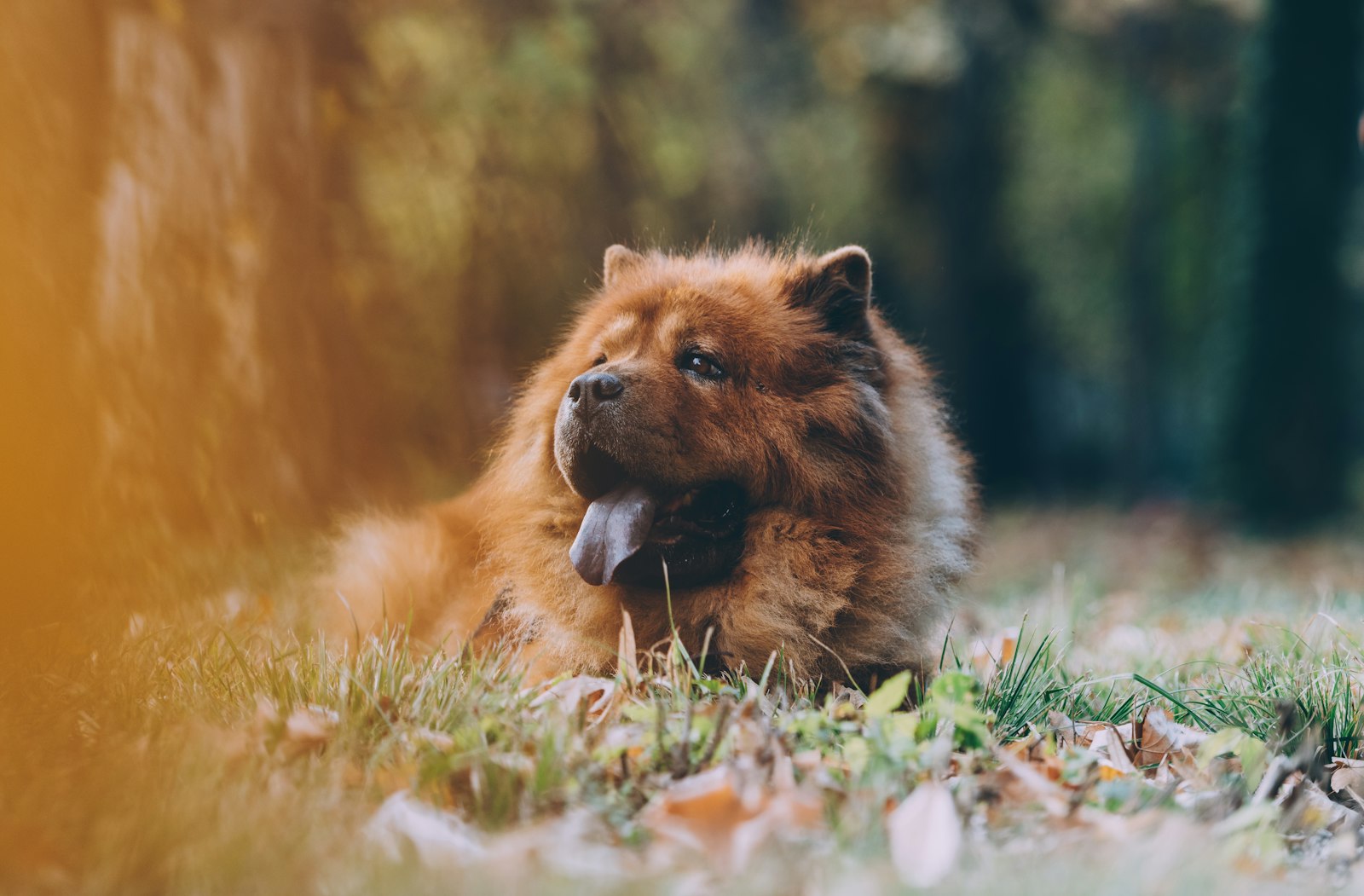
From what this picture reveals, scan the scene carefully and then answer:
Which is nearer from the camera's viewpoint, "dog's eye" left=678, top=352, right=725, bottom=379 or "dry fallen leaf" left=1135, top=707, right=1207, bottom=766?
"dry fallen leaf" left=1135, top=707, right=1207, bottom=766

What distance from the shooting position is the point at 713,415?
10.9ft

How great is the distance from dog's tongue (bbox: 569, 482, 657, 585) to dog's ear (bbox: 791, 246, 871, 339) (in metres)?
0.90

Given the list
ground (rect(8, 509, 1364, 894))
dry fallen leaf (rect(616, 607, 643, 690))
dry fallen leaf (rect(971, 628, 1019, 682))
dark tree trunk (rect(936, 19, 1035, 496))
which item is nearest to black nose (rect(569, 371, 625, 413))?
dry fallen leaf (rect(616, 607, 643, 690))

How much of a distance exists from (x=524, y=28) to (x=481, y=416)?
11.4ft

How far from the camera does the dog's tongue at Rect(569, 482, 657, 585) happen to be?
3248 mm

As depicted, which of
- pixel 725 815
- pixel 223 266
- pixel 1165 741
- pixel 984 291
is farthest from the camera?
pixel 984 291

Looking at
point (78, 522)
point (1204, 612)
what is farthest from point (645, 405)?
point (1204, 612)

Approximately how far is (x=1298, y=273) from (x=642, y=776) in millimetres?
11237

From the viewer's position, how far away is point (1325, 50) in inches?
440

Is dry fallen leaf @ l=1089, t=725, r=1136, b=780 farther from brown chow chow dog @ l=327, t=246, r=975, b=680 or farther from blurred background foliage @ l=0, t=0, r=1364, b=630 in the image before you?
blurred background foliage @ l=0, t=0, r=1364, b=630

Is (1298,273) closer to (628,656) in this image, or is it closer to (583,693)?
(628,656)

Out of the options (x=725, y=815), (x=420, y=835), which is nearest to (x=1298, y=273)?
(x=725, y=815)

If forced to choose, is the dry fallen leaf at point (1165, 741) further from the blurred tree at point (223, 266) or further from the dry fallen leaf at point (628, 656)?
the blurred tree at point (223, 266)

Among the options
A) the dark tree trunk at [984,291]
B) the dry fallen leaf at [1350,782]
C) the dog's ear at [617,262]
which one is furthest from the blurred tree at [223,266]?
the dark tree trunk at [984,291]
